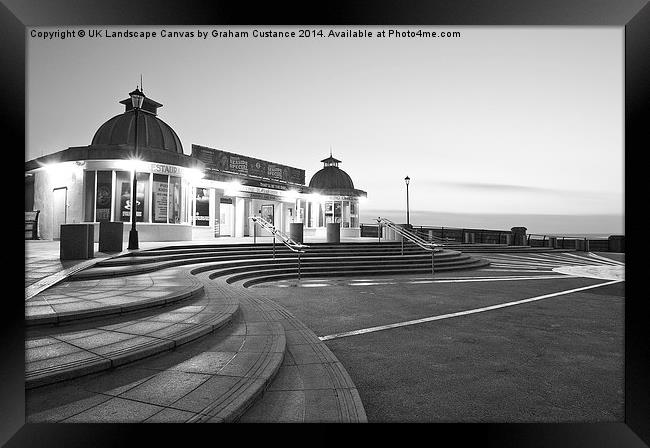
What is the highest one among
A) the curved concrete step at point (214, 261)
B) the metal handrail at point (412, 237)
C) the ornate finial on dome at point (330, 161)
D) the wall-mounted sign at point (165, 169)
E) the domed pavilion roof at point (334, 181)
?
the ornate finial on dome at point (330, 161)

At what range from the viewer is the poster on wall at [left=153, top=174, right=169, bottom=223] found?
50.1ft

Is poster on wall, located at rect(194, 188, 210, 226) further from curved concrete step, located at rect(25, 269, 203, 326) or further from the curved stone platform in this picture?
the curved stone platform

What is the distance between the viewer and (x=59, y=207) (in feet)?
50.5

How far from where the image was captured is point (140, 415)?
2512 millimetres

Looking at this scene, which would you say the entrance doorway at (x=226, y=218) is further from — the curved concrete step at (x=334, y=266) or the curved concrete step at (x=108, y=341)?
the curved concrete step at (x=108, y=341)

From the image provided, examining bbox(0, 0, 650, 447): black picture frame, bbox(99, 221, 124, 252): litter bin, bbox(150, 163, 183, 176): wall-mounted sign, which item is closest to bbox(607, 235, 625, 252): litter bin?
bbox(0, 0, 650, 447): black picture frame

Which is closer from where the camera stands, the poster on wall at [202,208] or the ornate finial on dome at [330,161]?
the poster on wall at [202,208]

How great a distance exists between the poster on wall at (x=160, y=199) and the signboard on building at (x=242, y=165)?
27.3 feet

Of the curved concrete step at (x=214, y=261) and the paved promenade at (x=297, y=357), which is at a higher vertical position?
the curved concrete step at (x=214, y=261)

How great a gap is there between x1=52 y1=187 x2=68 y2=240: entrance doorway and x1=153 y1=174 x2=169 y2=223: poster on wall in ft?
12.3

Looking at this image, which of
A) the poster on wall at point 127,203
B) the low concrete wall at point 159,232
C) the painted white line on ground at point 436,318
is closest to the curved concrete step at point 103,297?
the painted white line on ground at point 436,318
